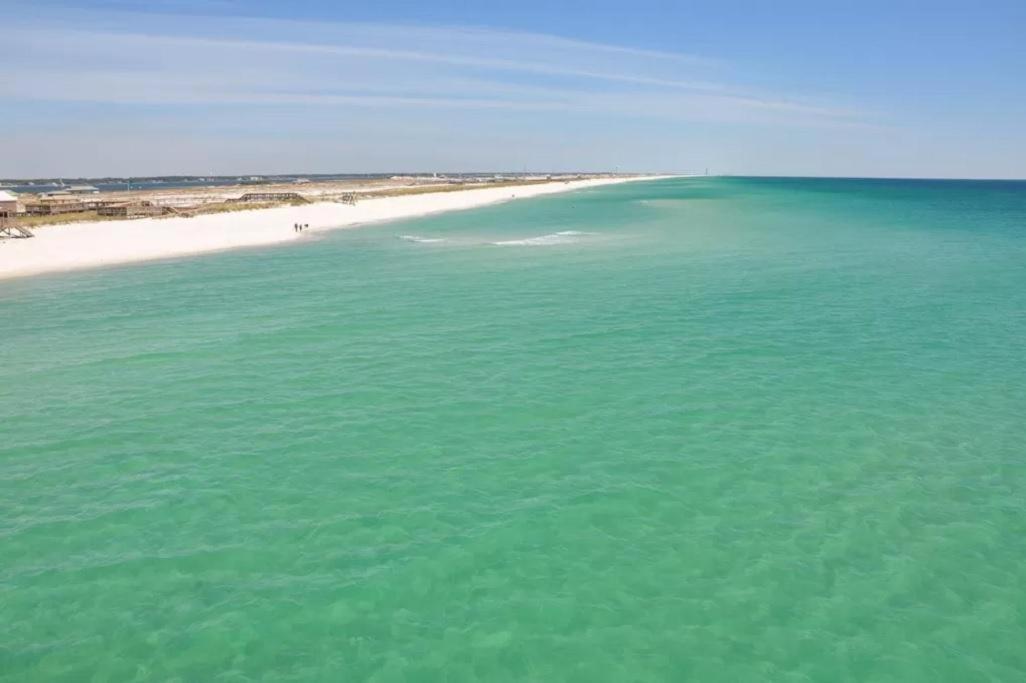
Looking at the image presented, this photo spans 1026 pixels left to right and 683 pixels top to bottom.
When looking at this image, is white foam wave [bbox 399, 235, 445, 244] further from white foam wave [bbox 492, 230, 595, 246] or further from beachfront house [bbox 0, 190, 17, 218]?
beachfront house [bbox 0, 190, 17, 218]

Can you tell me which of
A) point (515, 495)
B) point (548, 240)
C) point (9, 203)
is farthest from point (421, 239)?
point (515, 495)

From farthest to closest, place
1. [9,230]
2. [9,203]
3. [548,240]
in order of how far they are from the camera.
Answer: [9,203], [548,240], [9,230]

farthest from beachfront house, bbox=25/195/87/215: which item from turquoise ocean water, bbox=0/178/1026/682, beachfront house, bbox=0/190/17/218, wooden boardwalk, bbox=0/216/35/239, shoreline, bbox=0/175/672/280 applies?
turquoise ocean water, bbox=0/178/1026/682

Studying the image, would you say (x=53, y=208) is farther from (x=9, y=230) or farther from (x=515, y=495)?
(x=515, y=495)

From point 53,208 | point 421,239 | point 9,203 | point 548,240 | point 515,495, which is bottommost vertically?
point 515,495

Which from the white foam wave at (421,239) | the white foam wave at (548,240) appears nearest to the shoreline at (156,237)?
the white foam wave at (421,239)
